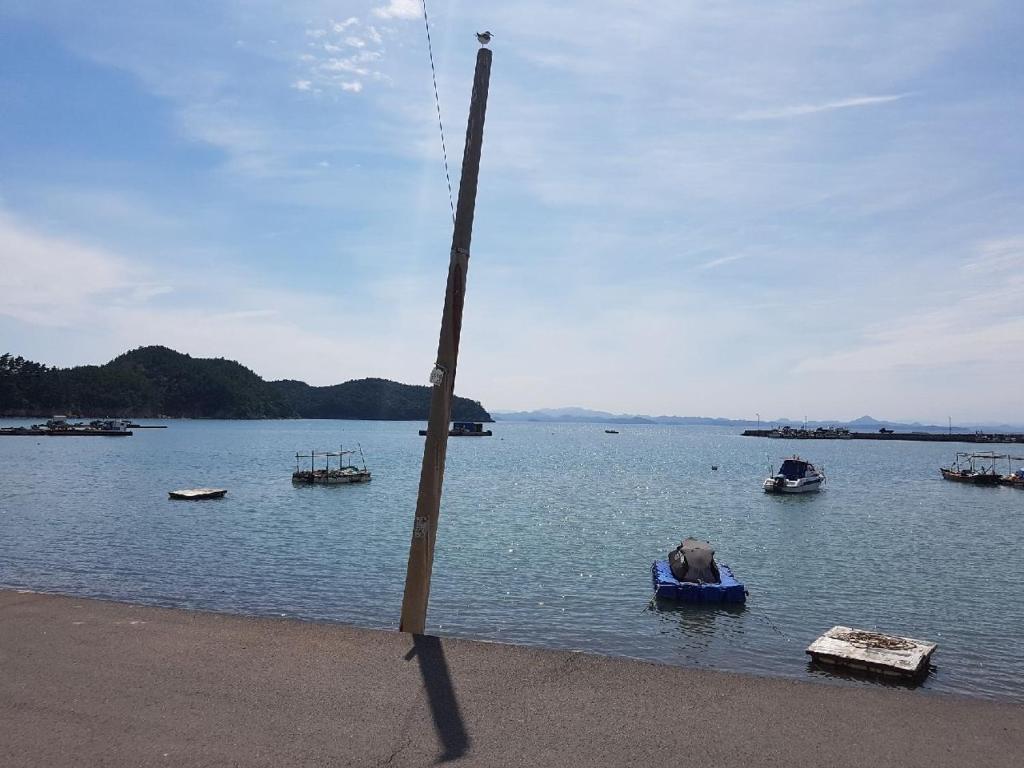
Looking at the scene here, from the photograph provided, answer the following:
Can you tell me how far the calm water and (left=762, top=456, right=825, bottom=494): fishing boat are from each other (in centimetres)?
317

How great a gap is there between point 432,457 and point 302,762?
167 inches

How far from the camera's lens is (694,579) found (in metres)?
25.0

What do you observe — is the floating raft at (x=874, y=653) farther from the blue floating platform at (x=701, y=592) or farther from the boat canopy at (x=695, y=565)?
the boat canopy at (x=695, y=565)

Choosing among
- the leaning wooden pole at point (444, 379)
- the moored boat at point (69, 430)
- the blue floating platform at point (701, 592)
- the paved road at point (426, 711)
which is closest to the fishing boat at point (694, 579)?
the blue floating platform at point (701, 592)

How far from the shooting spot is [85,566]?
2762 cm

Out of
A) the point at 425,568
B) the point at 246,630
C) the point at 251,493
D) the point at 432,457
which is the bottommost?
the point at 251,493

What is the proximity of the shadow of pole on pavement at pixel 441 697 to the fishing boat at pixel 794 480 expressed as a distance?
62.9 metres

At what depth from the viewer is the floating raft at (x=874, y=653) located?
14.7m

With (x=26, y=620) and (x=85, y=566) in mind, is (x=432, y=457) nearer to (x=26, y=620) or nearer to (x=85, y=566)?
(x=26, y=620)

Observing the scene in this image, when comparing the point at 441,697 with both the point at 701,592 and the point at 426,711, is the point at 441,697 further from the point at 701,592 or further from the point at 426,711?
the point at 701,592

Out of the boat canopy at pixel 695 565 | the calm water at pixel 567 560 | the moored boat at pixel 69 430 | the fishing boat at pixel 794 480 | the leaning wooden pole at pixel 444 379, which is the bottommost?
the moored boat at pixel 69 430

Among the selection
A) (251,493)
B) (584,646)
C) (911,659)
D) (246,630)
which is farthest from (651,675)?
(251,493)

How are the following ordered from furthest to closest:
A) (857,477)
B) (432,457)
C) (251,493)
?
(857,477)
(251,493)
(432,457)

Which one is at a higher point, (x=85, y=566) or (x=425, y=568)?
(x=425, y=568)
